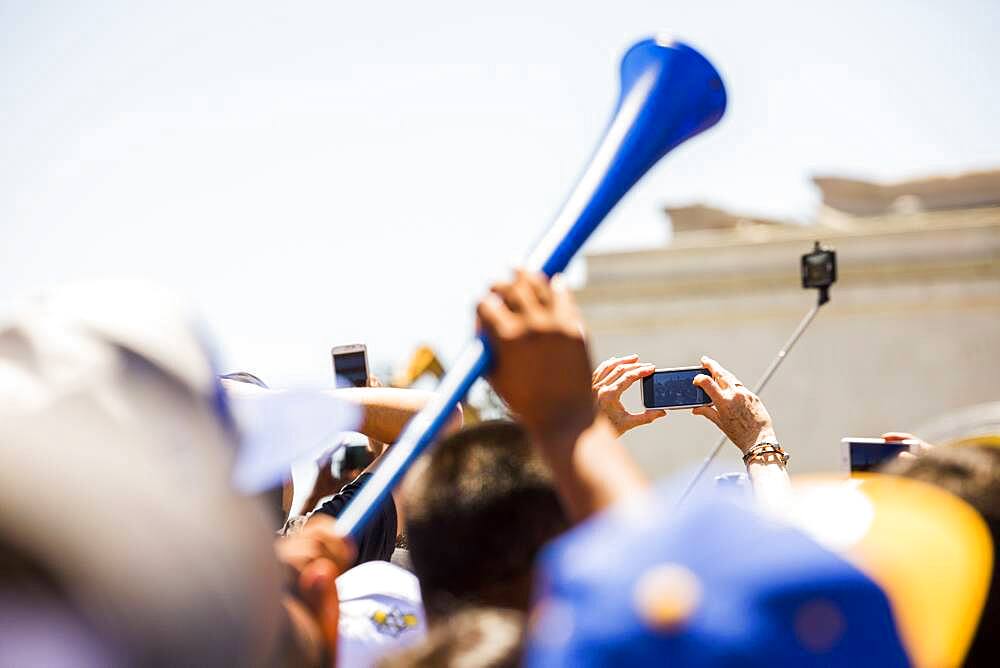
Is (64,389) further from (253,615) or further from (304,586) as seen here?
(304,586)

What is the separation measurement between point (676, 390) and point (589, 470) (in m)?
1.71

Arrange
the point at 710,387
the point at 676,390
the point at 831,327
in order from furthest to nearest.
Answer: the point at 831,327 < the point at 676,390 < the point at 710,387

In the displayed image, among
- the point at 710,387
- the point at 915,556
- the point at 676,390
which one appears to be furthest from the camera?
the point at 676,390

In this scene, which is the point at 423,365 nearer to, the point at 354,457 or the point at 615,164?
the point at 354,457

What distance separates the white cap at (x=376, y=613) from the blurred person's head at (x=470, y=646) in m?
0.74

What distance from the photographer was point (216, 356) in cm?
114

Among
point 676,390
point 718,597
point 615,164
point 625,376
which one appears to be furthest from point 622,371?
point 718,597

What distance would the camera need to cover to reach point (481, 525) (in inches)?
55.7

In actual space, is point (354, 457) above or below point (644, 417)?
below

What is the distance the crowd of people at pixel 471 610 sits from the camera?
979 millimetres

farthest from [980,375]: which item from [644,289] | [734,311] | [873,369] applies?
[644,289]

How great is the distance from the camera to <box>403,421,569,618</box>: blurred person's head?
4.60 ft

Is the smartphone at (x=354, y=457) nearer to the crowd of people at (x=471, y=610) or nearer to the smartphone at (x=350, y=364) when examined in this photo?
the smartphone at (x=350, y=364)

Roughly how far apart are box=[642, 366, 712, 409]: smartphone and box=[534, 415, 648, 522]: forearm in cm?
165
